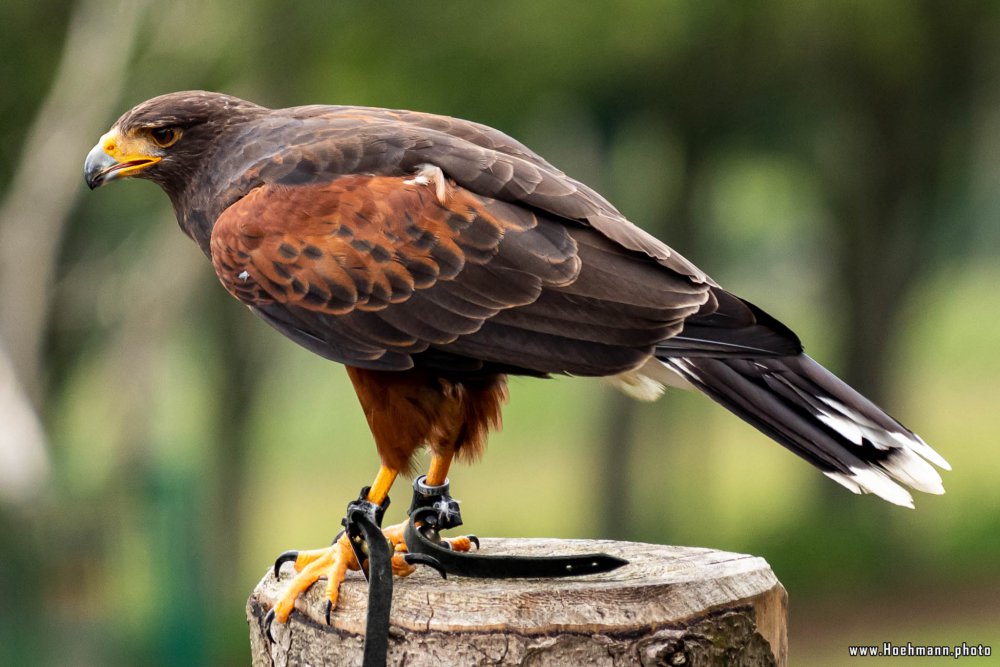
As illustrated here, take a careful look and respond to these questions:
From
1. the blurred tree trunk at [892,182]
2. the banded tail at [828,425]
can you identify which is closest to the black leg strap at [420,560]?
the banded tail at [828,425]

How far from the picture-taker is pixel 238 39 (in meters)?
11.9

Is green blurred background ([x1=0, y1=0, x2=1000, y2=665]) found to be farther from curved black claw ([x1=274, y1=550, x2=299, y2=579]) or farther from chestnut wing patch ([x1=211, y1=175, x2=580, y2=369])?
chestnut wing patch ([x1=211, y1=175, x2=580, y2=369])

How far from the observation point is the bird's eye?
189 inches

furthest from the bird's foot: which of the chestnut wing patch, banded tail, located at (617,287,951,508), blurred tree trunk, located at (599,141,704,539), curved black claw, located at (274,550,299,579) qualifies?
blurred tree trunk, located at (599,141,704,539)

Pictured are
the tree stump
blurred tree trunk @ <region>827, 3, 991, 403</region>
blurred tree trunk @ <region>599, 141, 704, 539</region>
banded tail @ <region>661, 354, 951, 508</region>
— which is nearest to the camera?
the tree stump

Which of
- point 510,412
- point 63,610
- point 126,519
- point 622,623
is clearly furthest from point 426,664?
point 510,412

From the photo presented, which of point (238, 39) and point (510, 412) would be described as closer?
point (238, 39)

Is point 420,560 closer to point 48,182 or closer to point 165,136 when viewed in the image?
point 165,136

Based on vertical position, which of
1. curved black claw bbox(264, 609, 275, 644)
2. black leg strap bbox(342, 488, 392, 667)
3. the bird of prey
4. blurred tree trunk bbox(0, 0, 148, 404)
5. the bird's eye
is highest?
blurred tree trunk bbox(0, 0, 148, 404)

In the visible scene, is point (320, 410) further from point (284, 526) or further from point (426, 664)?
point (426, 664)

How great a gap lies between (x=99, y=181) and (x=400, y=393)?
1.44 m

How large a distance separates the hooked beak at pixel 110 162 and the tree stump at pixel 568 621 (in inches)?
70.3

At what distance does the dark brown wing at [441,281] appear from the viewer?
13.1ft

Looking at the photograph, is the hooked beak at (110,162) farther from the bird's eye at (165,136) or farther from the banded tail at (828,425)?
the banded tail at (828,425)
